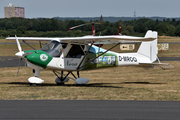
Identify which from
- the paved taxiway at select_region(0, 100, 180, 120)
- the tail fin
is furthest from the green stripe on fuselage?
the tail fin

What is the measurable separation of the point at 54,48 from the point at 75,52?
1084mm

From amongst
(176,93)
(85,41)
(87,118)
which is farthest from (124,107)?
(85,41)

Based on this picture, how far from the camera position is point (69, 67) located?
1425 cm

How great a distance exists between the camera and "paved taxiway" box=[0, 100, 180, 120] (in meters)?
7.41

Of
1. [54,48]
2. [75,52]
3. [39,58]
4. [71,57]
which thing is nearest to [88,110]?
[39,58]

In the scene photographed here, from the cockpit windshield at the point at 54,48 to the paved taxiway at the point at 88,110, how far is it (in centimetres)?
442

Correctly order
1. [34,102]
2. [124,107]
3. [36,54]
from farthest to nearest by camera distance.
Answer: [36,54]
[34,102]
[124,107]

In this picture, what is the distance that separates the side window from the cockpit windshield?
0.40 metres

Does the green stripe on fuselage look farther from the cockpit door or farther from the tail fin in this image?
the tail fin

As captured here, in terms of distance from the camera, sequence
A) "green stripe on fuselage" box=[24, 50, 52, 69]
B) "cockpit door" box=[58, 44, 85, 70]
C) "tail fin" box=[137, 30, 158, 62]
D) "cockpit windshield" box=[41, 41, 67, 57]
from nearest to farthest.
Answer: "green stripe on fuselage" box=[24, 50, 52, 69] < "cockpit windshield" box=[41, 41, 67, 57] < "cockpit door" box=[58, 44, 85, 70] < "tail fin" box=[137, 30, 158, 62]

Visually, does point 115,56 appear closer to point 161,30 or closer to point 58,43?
point 58,43

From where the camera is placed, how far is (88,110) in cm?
825

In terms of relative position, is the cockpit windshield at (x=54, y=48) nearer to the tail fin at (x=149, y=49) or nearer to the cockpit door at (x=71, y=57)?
the cockpit door at (x=71, y=57)

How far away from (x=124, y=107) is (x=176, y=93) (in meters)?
3.73
